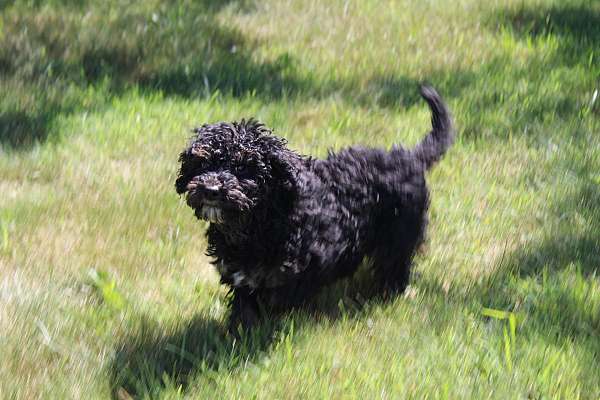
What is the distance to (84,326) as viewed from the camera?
356 cm

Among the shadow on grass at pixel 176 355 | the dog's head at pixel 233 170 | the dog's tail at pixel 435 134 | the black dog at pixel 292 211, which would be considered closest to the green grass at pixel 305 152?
the shadow on grass at pixel 176 355

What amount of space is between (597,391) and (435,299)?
3.04ft

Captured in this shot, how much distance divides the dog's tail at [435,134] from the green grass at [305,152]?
0.55 m

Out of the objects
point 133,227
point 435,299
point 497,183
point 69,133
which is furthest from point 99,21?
point 435,299

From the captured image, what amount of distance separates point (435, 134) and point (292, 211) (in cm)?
129

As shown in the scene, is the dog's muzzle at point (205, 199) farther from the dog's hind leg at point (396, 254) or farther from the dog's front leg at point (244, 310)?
the dog's hind leg at point (396, 254)

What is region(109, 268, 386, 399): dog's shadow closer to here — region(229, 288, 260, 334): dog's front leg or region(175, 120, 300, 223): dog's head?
region(229, 288, 260, 334): dog's front leg

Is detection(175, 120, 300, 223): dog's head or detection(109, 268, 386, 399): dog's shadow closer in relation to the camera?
detection(175, 120, 300, 223): dog's head

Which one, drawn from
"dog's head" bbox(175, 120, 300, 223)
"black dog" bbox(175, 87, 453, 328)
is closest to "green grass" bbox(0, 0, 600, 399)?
"black dog" bbox(175, 87, 453, 328)

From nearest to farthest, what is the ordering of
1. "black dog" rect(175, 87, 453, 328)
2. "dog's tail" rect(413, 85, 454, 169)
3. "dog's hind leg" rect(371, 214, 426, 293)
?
"black dog" rect(175, 87, 453, 328) → "dog's hind leg" rect(371, 214, 426, 293) → "dog's tail" rect(413, 85, 454, 169)

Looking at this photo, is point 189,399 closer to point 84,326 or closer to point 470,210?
point 84,326

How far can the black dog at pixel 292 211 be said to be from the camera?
3203 mm

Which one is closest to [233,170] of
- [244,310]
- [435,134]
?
[244,310]

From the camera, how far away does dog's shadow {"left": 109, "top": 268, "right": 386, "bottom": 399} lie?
10.6 ft
